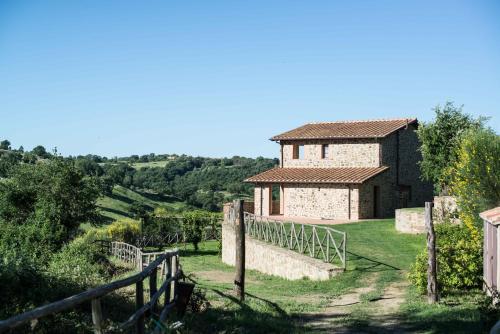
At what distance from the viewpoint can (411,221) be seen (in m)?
23.4

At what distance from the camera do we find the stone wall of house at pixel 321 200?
29.1m

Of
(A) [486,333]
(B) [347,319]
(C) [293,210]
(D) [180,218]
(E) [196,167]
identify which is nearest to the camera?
(A) [486,333]

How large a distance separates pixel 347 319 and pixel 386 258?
26.5 ft

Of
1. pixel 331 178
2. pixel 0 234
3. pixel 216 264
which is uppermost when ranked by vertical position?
pixel 331 178

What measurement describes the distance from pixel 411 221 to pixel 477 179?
22.8 ft

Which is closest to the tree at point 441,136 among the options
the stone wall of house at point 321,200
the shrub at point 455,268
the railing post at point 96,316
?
the stone wall of house at point 321,200

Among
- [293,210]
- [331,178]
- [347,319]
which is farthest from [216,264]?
[347,319]

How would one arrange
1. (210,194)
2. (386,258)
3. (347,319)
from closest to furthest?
(347,319) → (386,258) → (210,194)

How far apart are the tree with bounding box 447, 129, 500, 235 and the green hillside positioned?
1591 inches

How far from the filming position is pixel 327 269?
1627cm

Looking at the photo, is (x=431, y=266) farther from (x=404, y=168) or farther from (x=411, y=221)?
(x=404, y=168)

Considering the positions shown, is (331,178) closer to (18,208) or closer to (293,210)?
(293,210)

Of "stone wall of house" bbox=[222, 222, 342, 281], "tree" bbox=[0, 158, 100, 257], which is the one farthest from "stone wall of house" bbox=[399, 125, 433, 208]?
"tree" bbox=[0, 158, 100, 257]

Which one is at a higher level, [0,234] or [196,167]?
[196,167]
